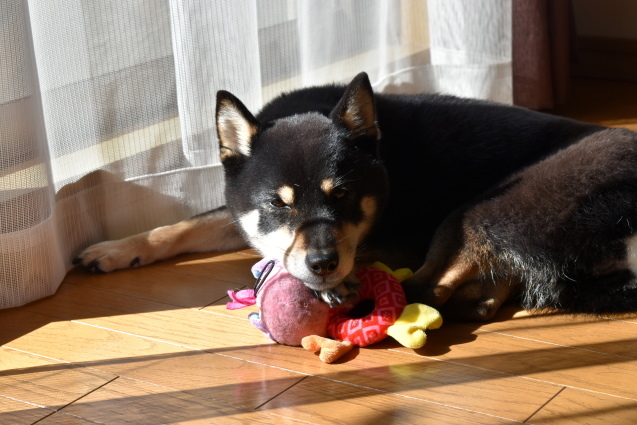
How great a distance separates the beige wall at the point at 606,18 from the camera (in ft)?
15.8

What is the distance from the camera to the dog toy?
210 cm

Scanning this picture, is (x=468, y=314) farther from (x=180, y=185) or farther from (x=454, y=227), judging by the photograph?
(x=180, y=185)

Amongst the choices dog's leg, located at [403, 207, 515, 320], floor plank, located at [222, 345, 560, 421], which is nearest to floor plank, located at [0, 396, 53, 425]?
floor plank, located at [222, 345, 560, 421]

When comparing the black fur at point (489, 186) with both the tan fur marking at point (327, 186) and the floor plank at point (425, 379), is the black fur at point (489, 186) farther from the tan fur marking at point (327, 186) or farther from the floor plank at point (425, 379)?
the floor plank at point (425, 379)

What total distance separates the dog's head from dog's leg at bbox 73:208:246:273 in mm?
404

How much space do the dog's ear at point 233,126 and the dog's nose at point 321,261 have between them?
Answer: 43 centimetres

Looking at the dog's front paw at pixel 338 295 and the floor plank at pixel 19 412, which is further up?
the dog's front paw at pixel 338 295

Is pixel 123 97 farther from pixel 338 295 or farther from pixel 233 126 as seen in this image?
pixel 338 295

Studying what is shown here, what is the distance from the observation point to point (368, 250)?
2.49 m

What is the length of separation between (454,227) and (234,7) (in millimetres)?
1213

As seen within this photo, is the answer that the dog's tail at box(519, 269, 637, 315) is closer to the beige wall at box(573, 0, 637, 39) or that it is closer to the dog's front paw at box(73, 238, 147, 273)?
the dog's front paw at box(73, 238, 147, 273)

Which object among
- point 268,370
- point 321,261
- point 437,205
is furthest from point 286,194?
point 437,205

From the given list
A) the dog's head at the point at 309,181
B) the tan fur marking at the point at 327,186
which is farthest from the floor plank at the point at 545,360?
the tan fur marking at the point at 327,186

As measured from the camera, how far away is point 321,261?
2.07 metres
